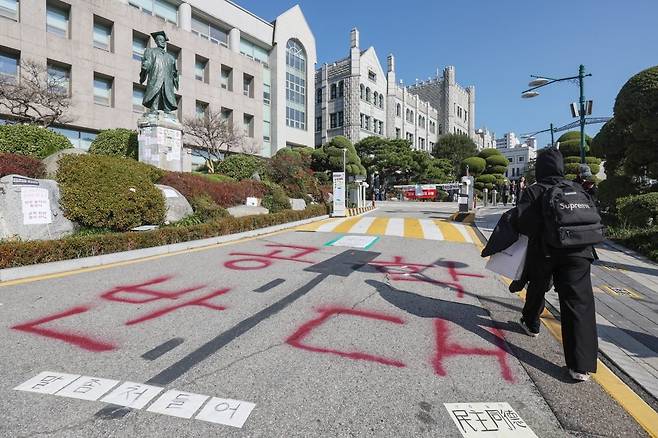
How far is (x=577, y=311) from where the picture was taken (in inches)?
116

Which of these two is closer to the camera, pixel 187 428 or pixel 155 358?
pixel 187 428

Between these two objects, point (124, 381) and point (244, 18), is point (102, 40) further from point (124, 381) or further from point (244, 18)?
point (124, 381)

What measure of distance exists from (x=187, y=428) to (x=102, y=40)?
31994 mm

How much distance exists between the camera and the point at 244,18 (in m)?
37.1

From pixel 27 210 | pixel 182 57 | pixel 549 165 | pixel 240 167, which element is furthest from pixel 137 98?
pixel 549 165

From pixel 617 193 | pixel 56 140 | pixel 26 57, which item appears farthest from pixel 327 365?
pixel 26 57

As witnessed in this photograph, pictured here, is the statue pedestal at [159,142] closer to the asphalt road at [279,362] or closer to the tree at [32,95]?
the tree at [32,95]

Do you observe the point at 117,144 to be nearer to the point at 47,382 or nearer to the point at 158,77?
the point at 158,77

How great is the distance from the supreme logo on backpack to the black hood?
27 cm

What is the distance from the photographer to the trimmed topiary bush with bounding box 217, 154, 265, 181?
21141mm

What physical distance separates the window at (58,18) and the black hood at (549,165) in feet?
100

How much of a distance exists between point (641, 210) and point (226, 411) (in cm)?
1135

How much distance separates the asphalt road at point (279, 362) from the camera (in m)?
2.31

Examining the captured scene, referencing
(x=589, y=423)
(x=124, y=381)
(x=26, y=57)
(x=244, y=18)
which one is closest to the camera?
(x=589, y=423)
